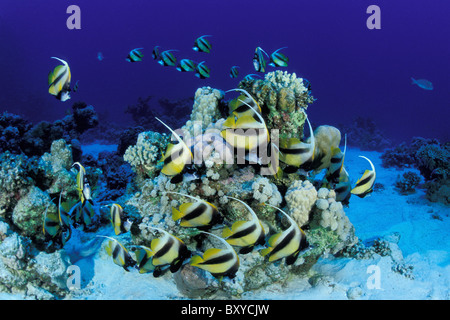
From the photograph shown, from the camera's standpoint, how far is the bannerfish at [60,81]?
11.7 ft

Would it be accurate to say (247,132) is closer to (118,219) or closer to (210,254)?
(210,254)

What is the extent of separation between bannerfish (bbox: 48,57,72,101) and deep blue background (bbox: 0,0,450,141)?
59.2 meters

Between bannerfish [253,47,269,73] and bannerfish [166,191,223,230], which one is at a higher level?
bannerfish [253,47,269,73]

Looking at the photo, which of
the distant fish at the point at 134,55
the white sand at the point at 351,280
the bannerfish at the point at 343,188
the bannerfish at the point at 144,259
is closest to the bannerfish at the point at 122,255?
the bannerfish at the point at 144,259

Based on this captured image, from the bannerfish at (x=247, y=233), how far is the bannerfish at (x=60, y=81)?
290cm

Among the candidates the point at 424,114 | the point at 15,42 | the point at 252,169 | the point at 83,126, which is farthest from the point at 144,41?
the point at 252,169

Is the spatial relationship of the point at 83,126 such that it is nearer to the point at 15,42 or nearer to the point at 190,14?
the point at 15,42

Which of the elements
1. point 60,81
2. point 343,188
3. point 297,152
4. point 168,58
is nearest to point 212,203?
point 297,152

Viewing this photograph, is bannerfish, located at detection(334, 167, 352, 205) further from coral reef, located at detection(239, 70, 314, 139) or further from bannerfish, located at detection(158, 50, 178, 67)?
bannerfish, located at detection(158, 50, 178, 67)

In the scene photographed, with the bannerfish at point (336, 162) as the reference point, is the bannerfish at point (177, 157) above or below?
above

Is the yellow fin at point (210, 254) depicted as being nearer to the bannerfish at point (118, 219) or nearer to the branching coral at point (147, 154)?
the bannerfish at point (118, 219)

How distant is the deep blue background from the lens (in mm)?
73688

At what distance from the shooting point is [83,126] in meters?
9.73

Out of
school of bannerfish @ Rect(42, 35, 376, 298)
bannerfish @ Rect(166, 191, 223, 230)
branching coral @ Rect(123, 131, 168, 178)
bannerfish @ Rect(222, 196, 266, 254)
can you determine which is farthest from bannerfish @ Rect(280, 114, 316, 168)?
branching coral @ Rect(123, 131, 168, 178)
